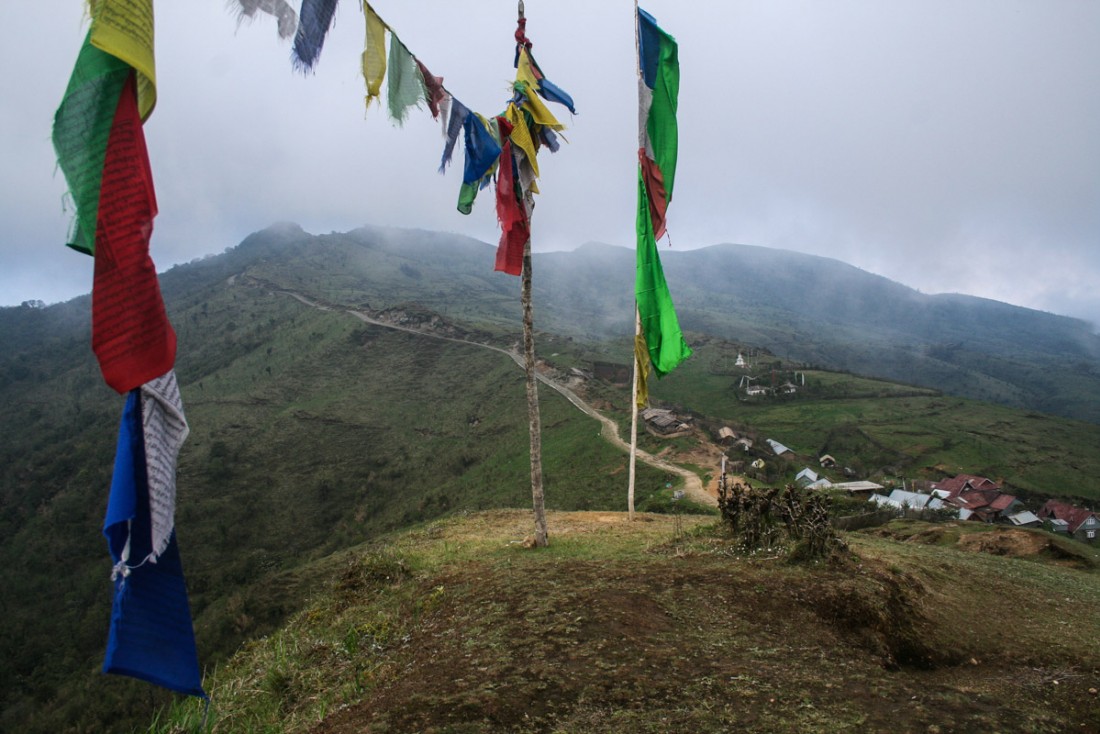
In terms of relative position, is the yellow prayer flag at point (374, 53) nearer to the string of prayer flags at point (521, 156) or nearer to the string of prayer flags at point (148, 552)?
the string of prayer flags at point (521, 156)

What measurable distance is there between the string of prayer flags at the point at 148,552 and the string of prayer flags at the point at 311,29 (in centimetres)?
307

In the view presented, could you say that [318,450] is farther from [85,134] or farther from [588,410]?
[85,134]

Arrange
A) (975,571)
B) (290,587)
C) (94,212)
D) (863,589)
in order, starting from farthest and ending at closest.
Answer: (290,587) → (975,571) → (863,589) → (94,212)

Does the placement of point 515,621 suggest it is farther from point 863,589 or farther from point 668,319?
point 668,319

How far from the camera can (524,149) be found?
8.66m

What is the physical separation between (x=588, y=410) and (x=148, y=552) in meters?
42.7

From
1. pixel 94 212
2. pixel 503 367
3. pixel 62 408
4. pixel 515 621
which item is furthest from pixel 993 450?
pixel 62 408

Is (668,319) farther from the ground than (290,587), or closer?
farther from the ground

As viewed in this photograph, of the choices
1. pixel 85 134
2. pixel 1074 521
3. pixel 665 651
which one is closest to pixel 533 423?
pixel 665 651

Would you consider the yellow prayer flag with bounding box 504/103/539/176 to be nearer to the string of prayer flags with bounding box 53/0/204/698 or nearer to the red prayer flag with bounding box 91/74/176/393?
the string of prayer flags with bounding box 53/0/204/698

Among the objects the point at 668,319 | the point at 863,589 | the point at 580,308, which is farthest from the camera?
the point at 580,308

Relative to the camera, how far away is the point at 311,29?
469cm

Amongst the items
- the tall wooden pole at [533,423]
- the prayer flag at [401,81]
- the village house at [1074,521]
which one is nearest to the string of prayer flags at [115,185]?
the prayer flag at [401,81]

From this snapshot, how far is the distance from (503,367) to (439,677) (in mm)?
54340
